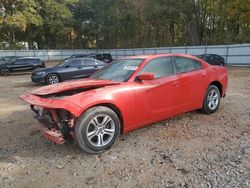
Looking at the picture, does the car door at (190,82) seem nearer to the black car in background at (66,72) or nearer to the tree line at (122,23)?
the black car in background at (66,72)

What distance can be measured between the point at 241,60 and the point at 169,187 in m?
22.7

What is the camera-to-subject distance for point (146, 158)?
389cm

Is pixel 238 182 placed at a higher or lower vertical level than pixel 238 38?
lower

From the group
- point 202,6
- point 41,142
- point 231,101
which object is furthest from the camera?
point 202,6

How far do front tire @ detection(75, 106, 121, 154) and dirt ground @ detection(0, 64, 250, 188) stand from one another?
0.53 feet

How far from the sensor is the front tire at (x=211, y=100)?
5774mm

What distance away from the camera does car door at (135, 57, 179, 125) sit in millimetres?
4512

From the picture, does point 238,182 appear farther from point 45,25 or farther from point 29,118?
point 45,25

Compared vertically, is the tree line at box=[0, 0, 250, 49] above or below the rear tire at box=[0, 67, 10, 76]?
above

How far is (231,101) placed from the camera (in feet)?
24.1

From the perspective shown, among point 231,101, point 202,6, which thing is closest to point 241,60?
point 202,6

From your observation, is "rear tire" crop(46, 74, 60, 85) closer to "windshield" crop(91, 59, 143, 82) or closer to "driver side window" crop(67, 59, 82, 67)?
"driver side window" crop(67, 59, 82, 67)

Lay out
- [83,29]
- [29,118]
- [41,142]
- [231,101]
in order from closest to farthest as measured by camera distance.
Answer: [41,142], [29,118], [231,101], [83,29]

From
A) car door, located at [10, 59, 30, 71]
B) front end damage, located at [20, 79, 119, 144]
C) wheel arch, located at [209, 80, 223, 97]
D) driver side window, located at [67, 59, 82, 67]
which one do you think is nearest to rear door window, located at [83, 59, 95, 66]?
driver side window, located at [67, 59, 82, 67]
